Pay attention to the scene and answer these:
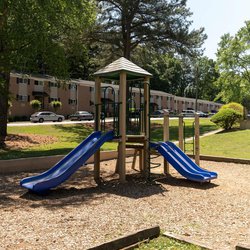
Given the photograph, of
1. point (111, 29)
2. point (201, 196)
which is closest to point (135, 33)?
point (111, 29)

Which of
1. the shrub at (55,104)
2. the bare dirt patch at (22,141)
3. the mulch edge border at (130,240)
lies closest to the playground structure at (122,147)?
the mulch edge border at (130,240)

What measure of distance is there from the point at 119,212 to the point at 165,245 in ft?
6.23

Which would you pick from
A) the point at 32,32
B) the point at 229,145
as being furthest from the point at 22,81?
the point at 229,145

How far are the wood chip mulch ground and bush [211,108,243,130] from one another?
603 inches

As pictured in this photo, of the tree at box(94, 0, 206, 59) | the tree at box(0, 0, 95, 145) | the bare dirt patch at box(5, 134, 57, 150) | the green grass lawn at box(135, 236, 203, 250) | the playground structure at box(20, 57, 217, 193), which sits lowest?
the green grass lawn at box(135, 236, 203, 250)

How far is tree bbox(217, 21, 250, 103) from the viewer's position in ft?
162

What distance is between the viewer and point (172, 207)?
702 cm

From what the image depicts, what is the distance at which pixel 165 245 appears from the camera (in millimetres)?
4707

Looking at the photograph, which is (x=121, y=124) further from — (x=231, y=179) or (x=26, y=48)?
(x=26, y=48)

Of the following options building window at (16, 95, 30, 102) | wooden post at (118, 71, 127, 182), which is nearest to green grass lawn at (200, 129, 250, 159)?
wooden post at (118, 71, 127, 182)

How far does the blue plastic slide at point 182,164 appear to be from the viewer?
942 cm

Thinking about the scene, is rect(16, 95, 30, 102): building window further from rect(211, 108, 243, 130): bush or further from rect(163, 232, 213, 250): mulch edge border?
rect(163, 232, 213, 250): mulch edge border

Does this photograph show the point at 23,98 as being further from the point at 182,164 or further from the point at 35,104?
the point at 182,164

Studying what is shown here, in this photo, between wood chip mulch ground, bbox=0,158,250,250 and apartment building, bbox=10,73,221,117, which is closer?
wood chip mulch ground, bbox=0,158,250,250
